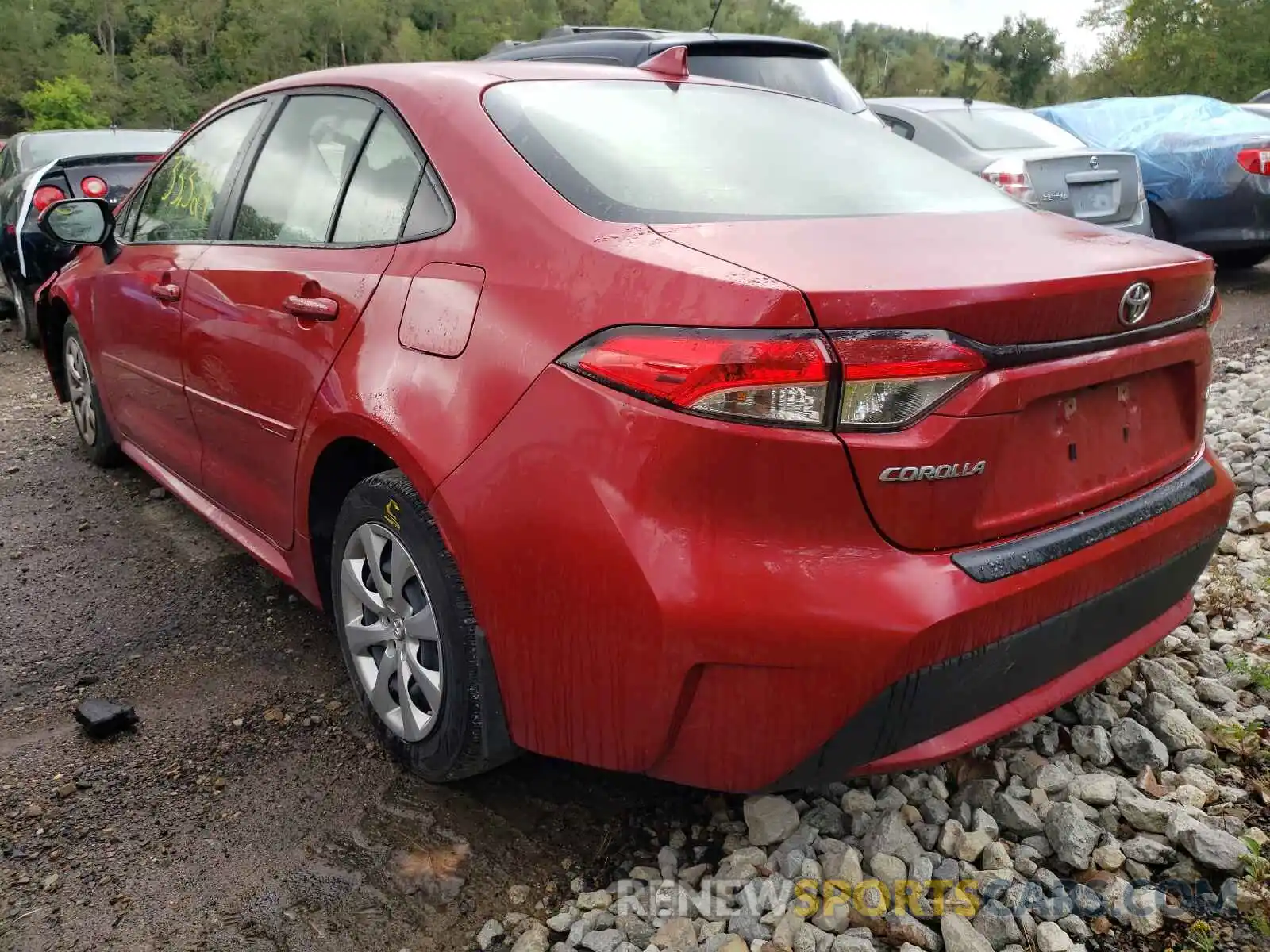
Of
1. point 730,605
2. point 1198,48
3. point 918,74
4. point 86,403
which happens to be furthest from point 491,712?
point 918,74

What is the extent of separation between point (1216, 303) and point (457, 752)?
1888mm

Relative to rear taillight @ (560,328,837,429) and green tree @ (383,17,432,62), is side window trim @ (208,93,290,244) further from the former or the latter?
green tree @ (383,17,432,62)

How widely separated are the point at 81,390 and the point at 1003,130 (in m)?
6.11

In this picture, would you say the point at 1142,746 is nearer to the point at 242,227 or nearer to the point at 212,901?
the point at 212,901

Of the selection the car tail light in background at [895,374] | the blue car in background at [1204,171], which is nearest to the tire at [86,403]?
the car tail light in background at [895,374]

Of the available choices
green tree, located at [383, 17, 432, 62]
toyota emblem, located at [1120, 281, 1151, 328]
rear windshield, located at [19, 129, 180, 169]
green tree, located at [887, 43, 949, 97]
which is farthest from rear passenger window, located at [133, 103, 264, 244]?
green tree, located at [383, 17, 432, 62]

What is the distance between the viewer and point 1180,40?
108 feet

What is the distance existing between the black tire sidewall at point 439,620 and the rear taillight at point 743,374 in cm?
64

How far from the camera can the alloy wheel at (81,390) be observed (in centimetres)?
437

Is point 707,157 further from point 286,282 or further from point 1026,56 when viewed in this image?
point 1026,56

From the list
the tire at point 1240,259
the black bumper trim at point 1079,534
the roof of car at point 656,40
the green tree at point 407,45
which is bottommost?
the tire at point 1240,259

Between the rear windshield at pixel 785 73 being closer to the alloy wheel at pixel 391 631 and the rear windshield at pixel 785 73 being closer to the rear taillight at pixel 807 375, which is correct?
the alloy wheel at pixel 391 631

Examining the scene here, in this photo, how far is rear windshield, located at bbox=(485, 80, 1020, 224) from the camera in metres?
1.96

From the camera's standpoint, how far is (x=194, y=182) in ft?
10.9
